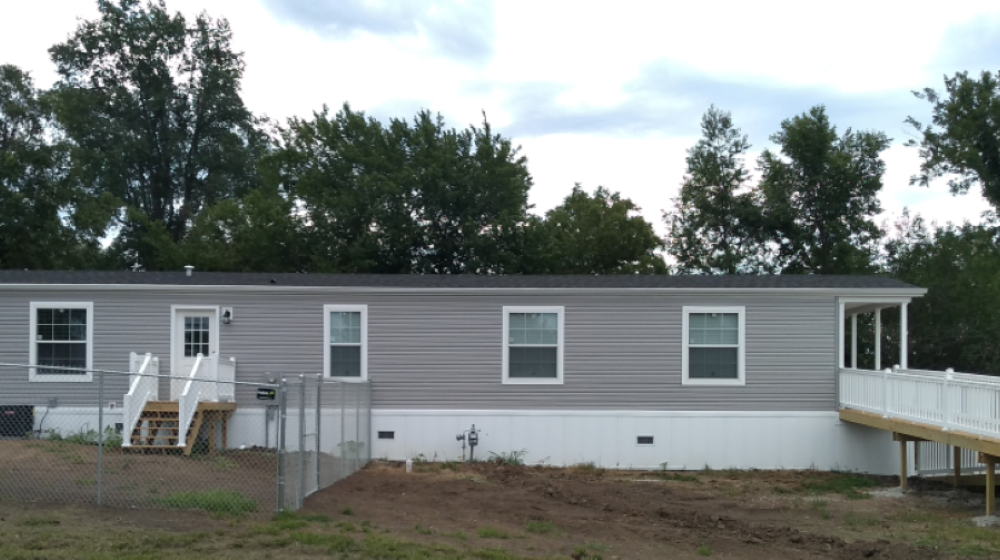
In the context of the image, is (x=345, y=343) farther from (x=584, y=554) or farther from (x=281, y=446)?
(x=584, y=554)

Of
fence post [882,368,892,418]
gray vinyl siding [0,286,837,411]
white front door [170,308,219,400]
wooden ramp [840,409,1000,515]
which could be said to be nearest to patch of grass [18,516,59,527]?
gray vinyl siding [0,286,837,411]

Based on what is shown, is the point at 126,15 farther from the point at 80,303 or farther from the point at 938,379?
the point at 938,379

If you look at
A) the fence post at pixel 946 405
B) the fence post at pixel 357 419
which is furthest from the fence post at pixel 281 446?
the fence post at pixel 946 405

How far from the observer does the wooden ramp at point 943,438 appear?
11.9 metres

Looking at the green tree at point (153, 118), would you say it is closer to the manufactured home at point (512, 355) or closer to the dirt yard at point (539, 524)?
the manufactured home at point (512, 355)

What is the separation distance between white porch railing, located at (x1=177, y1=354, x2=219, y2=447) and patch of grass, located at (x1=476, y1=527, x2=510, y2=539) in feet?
19.2

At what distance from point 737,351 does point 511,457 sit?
4.38m

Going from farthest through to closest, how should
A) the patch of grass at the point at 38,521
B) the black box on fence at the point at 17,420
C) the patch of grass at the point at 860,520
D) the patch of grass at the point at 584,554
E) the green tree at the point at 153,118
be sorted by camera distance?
the green tree at the point at 153,118, the black box on fence at the point at 17,420, the patch of grass at the point at 860,520, the patch of grass at the point at 38,521, the patch of grass at the point at 584,554

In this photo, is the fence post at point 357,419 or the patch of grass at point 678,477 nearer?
the fence post at point 357,419

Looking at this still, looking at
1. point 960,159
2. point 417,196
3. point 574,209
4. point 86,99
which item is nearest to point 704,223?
point 574,209

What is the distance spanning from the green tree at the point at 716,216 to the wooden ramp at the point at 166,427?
22.4m

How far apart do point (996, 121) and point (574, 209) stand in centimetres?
1481

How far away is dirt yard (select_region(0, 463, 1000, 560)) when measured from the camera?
8625 millimetres

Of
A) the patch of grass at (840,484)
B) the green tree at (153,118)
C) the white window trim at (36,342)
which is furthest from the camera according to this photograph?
the green tree at (153,118)
